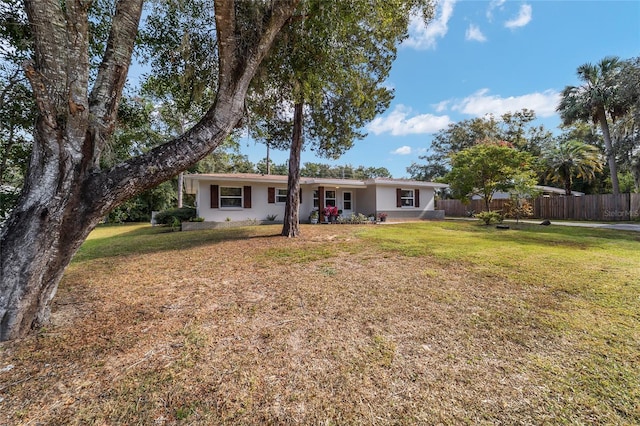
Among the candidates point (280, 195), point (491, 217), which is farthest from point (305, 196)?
A: point (491, 217)

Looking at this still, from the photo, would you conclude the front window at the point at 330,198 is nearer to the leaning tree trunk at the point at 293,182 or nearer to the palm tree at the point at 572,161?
the leaning tree trunk at the point at 293,182

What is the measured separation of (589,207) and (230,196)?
24909 millimetres

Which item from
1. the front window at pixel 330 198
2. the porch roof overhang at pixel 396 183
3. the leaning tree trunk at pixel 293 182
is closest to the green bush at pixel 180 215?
the leaning tree trunk at pixel 293 182

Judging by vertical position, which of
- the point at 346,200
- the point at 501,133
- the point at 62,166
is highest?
the point at 501,133

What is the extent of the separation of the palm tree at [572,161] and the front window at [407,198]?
13.0 metres

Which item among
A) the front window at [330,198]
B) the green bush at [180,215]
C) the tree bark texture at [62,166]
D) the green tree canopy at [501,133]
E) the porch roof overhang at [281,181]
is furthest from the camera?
the green tree canopy at [501,133]

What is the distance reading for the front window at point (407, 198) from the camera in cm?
1814

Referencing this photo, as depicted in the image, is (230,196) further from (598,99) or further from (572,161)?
(598,99)

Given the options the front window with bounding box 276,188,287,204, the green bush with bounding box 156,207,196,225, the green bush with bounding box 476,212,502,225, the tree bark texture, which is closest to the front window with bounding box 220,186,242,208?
the green bush with bounding box 156,207,196,225

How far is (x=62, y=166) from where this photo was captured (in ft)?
8.08

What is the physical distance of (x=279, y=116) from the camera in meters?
10.5

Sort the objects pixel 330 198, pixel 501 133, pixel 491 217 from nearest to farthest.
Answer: pixel 491 217 → pixel 330 198 → pixel 501 133

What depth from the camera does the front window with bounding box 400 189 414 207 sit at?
18.1 m

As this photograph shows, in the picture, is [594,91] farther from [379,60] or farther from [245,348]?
[245,348]
